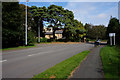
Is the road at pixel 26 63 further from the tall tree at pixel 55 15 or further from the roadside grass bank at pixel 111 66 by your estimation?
the tall tree at pixel 55 15

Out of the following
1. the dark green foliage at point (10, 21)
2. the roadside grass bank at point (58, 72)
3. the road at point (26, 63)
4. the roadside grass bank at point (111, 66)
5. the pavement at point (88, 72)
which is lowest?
the road at point (26, 63)

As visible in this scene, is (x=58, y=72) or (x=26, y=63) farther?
(x=26, y=63)

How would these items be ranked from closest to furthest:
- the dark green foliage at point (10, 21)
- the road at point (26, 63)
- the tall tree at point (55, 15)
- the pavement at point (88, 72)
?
the pavement at point (88, 72) < the road at point (26, 63) < the dark green foliage at point (10, 21) < the tall tree at point (55, 15)

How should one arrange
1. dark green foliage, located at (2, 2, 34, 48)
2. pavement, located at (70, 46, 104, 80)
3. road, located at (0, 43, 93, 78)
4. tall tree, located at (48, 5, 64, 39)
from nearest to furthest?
1. pavement, located at (70, 46, 104, 80)
2. road, located at (0, 43, 93, 78)
3. dark green foliage, located at (2, 2, 34, 48)
4. tall tree, located at (48, 5, 64, 39)

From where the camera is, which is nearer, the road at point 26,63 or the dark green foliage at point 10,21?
the road at point 26,63

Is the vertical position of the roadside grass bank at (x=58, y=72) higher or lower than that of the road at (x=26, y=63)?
higher

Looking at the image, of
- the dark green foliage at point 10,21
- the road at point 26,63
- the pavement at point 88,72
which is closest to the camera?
the pavement at point 88,72

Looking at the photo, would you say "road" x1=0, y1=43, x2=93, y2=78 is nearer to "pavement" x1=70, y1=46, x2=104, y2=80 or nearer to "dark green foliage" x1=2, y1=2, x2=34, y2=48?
"pavement" x1=70, y1=46, x2=104, y2=80

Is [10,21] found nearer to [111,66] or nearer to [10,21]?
[10,21]

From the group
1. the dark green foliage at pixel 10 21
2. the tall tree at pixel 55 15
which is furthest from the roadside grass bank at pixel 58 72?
the tall tree at pixel 55 15

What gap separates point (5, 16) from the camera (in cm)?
1927

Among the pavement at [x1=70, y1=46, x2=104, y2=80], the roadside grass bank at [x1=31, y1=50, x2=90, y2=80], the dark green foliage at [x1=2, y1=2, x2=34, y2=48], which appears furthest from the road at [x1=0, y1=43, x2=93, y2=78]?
the dark green foliage at [x1=2, y1=2, x2=34, y2=48]

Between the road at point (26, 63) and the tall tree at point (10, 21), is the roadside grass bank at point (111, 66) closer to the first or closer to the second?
the road at point (26, 63)

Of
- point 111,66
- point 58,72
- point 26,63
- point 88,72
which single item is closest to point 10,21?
point 26,63
